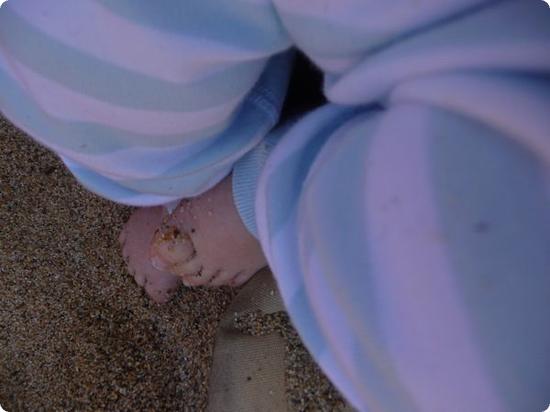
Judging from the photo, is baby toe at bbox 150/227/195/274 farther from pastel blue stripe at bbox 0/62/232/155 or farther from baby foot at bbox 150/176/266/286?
pastel blue stripe at bbox 0/62/232/155

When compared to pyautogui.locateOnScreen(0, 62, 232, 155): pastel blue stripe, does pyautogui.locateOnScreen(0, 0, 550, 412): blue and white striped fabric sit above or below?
above

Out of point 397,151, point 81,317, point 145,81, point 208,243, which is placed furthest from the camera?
point 81,317

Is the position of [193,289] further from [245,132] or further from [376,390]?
[376,390]

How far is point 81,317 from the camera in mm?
896

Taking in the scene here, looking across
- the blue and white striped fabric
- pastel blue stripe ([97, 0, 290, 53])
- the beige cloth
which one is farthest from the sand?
pastel blue stripe ([97, 0, 290, 53])

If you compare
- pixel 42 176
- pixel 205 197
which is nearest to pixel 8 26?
pixel 205 197

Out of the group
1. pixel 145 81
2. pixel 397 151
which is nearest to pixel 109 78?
pixel 145 81

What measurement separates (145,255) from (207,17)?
0.47m

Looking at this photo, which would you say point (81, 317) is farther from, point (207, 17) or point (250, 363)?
point (207, 17)

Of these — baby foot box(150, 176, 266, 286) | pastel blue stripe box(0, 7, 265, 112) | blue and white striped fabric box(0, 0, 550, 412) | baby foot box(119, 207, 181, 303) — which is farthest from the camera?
baby foot box(119, 207, 181, 303)

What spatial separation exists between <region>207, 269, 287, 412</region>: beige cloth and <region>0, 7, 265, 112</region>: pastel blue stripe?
1.34ft

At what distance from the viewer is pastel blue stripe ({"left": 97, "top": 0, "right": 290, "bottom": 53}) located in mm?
440

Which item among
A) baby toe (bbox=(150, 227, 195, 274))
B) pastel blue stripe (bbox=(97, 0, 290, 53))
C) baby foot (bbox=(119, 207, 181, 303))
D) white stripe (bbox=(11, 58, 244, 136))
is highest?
pastel blue stripe (bbox=(97, 0, 290, 53))

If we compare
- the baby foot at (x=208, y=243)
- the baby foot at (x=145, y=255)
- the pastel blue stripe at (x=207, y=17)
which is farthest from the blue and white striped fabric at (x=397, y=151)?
the baby foot at (x=145, y=255)
